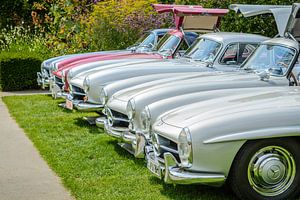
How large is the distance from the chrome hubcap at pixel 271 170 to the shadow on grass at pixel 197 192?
1.36ft

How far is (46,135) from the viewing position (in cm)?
841

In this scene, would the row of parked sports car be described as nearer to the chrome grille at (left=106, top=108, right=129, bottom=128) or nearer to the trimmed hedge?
the chrome grille at (left=106, top=108, right=129, bottom=128)

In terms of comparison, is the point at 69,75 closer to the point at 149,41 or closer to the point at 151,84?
the point at 149,41

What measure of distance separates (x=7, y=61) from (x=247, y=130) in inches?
401

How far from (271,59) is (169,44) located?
11.3ft

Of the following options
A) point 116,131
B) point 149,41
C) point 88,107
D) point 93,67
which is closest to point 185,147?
point 116,131

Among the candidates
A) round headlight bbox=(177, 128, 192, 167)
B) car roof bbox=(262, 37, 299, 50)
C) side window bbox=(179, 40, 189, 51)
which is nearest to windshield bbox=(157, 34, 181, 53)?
side window bbox=(179, 40, 189, 51)

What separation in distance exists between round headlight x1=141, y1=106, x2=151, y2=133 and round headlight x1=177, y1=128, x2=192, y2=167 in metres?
1.11

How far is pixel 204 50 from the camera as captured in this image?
862 centimetres

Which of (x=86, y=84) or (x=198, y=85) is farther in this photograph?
(x=86, y=84)

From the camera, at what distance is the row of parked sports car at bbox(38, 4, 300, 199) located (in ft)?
15.5

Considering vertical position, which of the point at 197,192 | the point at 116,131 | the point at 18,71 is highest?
the point at 116,131

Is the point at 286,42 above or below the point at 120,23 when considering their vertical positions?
above

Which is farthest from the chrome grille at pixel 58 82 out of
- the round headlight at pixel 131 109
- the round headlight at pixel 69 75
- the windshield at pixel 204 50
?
the round headlight at pixel 131 109
